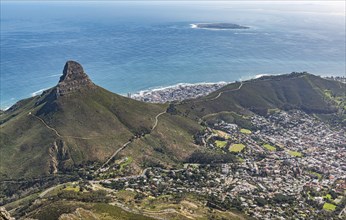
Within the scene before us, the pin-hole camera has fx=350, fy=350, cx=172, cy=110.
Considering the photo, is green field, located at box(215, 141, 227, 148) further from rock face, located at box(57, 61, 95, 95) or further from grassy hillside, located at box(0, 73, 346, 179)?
rock face, located at box(57, 61, 95, 95)

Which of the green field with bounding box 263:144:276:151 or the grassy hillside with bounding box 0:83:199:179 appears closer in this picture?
the grassy hillside with bounding box 0:83:199:179

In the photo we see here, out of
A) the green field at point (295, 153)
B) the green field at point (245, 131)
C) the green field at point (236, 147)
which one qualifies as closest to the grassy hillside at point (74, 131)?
the green field at point (236, 147)

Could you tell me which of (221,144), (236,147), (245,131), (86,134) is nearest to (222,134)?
(221,144)

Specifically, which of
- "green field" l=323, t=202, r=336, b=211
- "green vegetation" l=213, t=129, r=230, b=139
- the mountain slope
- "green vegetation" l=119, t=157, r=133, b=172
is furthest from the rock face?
"green field" l=323, t=202, r=336, b=211

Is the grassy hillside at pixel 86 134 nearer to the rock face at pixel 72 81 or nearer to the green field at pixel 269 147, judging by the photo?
the rock face at pixel 72 81

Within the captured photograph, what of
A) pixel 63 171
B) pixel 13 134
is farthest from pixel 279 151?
pixel 13 134

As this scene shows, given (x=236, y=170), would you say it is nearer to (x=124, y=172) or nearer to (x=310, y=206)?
(x=310, y=206)

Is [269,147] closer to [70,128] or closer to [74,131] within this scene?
[74,131]

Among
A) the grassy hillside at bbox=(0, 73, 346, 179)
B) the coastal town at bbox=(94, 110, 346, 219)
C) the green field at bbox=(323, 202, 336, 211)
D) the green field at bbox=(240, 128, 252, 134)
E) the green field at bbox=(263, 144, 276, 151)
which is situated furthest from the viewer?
the green field at bbox=(240, 128, 252, 134)
